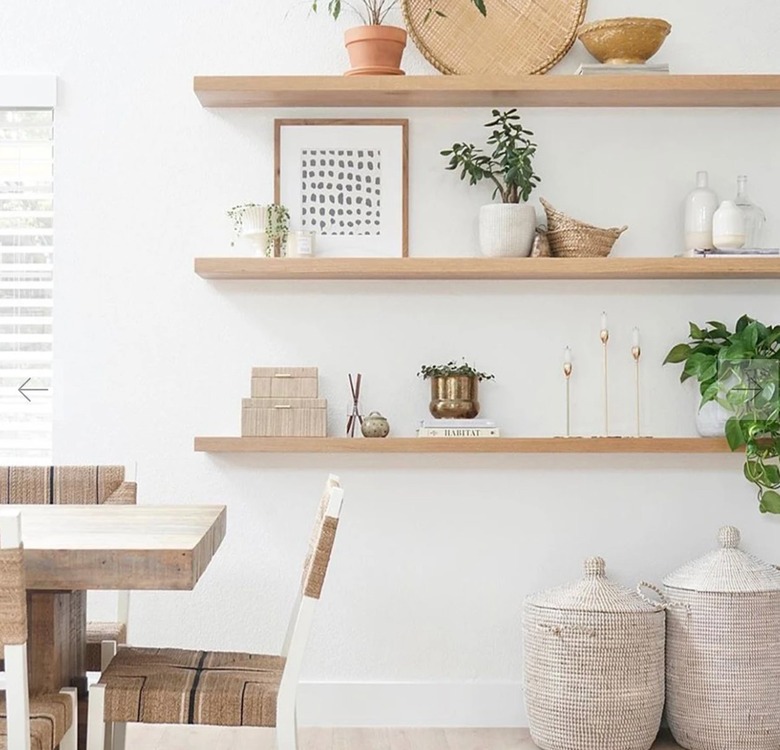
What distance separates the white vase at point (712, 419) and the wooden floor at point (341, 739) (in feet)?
3.04

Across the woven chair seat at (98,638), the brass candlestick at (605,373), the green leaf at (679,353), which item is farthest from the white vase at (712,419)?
the woven chair seat at (98,638)

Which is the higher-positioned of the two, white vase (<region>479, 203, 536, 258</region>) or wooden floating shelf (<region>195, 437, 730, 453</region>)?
white vase (<region>479, 203, 536, 258</region>)

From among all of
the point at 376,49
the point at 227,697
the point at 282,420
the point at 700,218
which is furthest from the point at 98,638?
the point at 700,218

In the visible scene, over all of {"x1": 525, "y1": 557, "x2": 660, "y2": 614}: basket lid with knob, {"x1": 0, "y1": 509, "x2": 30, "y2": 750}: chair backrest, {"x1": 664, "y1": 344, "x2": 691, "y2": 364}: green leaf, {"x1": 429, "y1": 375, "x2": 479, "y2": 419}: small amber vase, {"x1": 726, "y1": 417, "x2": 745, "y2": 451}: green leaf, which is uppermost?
{"x1": 664, "y1": 344, "x2": 691, "y2": 364}: green leaf

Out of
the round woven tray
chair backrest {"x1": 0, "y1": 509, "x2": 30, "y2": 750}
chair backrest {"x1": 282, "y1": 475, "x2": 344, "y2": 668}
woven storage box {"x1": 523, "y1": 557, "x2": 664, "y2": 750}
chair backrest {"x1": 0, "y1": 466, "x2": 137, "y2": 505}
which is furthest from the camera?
the round woven tray

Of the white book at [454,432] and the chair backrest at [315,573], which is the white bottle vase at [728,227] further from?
the chair backrest at [315,573]

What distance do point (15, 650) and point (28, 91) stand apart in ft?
7.26

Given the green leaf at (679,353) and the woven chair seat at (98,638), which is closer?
the woven chair seat at (98,638)

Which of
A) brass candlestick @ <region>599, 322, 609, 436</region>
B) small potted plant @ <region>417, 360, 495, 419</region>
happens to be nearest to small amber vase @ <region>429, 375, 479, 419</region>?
small potted plant @ <region>417, 360, 495, 419</region>

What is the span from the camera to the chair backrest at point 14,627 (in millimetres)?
1839

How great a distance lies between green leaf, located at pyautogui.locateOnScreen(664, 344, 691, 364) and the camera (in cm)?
352

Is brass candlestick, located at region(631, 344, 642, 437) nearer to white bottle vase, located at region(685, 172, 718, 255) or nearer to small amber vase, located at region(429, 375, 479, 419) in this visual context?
white bottle vase, located at region(685, 172, 718, 255)

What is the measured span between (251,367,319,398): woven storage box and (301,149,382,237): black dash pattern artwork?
0.46m

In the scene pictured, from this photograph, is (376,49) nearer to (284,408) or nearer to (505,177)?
A: (505,177)
